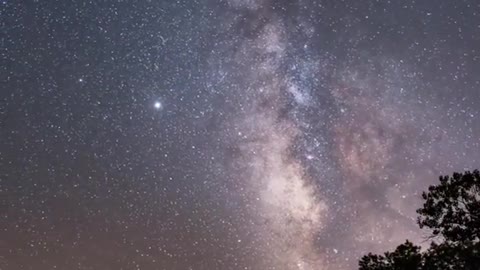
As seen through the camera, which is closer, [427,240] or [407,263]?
[407,263]

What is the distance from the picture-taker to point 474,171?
22.1 metres

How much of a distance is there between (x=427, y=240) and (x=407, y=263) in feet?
10.9

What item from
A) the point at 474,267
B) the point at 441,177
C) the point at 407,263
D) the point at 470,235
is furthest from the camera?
the point at 441,177

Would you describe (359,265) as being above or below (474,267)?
above

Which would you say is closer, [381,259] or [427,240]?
[381,259]

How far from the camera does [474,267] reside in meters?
18.2

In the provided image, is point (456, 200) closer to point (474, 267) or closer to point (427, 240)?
point (427, 240)

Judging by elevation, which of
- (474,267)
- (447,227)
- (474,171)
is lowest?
(474,267)

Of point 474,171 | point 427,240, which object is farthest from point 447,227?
point 474,171

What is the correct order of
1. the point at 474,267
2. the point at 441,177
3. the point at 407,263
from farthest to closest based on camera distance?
1. the point at 441,177
2. the point at 407,263
3. the point at 474,267

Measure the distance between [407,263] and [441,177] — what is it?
5274mm

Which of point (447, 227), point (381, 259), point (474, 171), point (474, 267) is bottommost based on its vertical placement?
point (474, 267)

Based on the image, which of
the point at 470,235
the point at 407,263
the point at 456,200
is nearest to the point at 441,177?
the point at 456,200

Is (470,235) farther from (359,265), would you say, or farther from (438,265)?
(359,265)
